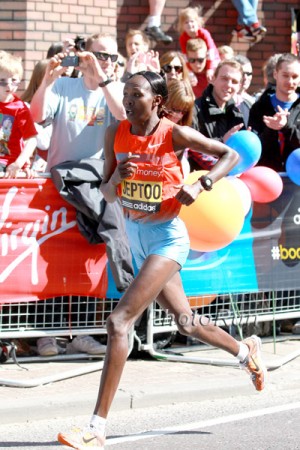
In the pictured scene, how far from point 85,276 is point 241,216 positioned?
1.25 m

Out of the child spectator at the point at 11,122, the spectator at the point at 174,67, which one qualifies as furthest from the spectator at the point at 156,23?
the child spectator at the point at 11,122

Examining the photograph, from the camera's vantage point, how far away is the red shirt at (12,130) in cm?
772

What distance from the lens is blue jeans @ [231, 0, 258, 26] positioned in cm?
1283

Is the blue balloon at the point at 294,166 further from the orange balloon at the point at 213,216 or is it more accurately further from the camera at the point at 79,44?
the camera at the point at 79,44

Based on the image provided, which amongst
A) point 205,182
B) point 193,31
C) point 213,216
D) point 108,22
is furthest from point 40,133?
point 108,22

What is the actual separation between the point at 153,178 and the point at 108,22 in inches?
257

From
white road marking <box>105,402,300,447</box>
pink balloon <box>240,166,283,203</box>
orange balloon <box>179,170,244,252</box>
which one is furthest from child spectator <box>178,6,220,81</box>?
white road marking <box>105,402,300,447</box>

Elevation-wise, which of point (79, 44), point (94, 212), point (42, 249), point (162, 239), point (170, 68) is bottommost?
point (42, 249)

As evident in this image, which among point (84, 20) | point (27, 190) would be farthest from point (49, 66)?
point (84, 20)

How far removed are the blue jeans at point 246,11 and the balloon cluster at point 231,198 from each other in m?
5.01

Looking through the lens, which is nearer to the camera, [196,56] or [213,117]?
[213,117]

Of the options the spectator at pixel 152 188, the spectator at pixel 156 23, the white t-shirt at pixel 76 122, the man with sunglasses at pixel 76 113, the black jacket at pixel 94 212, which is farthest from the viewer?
the spectator at pixel 156 23

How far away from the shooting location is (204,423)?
21.1 feet

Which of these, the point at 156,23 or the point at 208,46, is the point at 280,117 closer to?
the point at 208,46
